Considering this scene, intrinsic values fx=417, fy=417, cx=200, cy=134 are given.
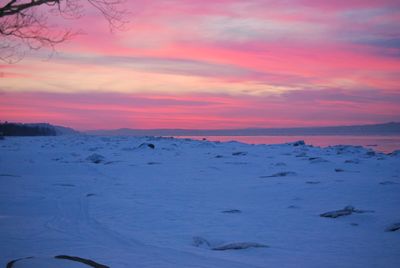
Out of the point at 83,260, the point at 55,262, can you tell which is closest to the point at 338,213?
the point at 83,260

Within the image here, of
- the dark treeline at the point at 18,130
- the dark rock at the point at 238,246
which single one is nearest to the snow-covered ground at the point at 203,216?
the dark rock at the point at 238,246

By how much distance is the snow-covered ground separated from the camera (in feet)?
19.3

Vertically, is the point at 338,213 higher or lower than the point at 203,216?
higher

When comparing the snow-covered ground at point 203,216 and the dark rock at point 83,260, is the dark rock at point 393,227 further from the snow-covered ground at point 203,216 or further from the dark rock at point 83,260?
the dark rock at point 83,260

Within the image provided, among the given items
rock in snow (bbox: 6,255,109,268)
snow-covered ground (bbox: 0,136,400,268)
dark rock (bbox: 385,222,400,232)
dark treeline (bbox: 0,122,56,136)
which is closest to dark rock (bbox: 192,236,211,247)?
snow-covered ground (bbox: 0,136,400,268)

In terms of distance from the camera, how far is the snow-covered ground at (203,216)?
588 centimetres

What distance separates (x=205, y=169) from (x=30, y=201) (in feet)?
26.6

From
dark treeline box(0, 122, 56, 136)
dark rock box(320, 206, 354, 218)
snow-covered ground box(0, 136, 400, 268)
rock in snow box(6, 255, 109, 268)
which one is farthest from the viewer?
dark treeline box(0, 122, 56, 136)

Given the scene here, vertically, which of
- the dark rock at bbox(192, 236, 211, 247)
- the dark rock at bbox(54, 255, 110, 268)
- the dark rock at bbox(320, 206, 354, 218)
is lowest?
the dark rock at bbox(192, 236, 211, 247)

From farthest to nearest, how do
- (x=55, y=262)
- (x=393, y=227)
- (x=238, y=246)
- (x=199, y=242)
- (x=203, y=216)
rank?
1. (x=203, y=216)
2. (x=393, y=227)
3. (x=199, y=242)
4. (x=238, y=246)
5. (x=55, y=262)

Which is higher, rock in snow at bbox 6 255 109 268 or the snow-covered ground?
rock in snow at bbox 6 255 109 268

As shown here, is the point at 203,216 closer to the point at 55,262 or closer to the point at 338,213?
the point at 338,213

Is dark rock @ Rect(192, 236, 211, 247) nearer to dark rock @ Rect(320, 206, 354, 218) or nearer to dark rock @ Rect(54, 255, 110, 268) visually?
dark rock @ Rect(54, 255, 110, 268)

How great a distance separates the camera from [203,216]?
8570 mm
